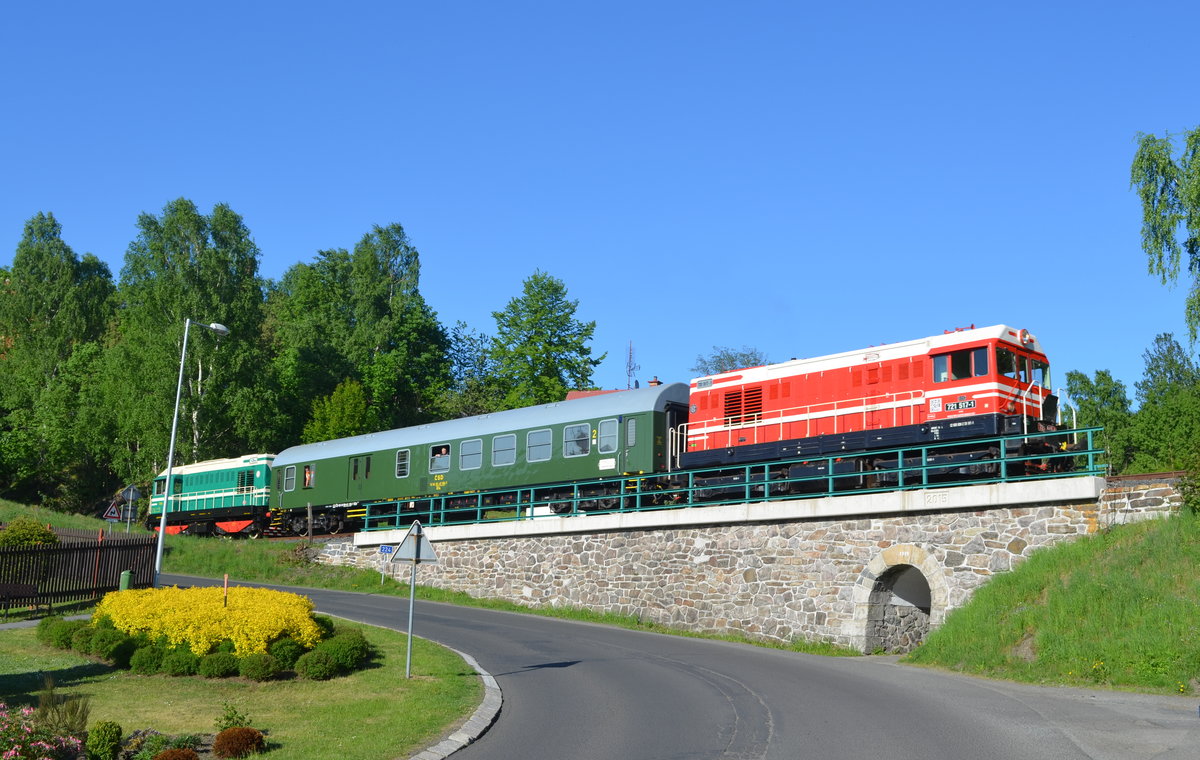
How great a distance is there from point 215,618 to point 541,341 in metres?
38.1

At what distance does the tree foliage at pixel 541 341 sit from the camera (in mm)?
53844

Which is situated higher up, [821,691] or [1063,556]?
[1063,556]

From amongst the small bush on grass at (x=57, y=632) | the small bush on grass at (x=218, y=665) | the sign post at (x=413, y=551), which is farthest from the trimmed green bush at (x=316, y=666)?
the small bush on grass at (x=57, y=632)

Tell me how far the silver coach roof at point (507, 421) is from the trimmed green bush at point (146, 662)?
585 inches

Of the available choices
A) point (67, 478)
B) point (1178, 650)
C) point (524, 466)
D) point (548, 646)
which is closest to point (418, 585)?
point (524, 466)

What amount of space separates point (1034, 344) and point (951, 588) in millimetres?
6605

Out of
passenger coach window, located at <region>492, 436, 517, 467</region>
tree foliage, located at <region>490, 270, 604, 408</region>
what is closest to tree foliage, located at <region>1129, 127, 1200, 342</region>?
passenger coach window, located at <region>492, 436, 517, 467</region>

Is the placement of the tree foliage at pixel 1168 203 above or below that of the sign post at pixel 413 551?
above

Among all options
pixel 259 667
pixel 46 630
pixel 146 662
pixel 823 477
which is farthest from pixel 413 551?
pixel 823 477

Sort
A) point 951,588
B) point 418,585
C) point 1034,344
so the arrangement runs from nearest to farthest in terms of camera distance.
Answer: point 951,588, point 1034,344, point 418,585

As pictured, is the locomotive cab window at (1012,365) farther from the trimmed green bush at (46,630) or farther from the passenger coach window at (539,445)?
the trimmed green bush at (46,630)

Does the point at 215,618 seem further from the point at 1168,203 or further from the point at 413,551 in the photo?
the point at 1168,203

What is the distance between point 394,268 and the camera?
226 feet

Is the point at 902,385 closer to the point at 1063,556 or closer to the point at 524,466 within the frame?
the point at 1063,556
